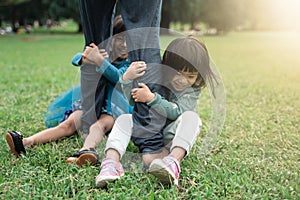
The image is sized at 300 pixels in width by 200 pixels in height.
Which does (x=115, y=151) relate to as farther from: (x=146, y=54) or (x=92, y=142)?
(x=146, y=54)

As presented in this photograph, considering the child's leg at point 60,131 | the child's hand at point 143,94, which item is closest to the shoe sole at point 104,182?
the child's hand at point 143,94

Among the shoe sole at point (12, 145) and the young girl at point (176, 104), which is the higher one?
the young girl at point (176, 104)

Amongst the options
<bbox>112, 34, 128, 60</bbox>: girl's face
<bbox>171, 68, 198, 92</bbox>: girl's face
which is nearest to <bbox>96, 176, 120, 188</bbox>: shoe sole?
<bbox>171, 68, 198, 92</bbox>: girl's face

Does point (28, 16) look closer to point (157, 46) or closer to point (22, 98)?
point (22, 98)

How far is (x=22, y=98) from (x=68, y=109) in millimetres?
1350

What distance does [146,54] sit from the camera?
2.08 meters

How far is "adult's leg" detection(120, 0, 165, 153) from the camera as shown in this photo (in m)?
2.07

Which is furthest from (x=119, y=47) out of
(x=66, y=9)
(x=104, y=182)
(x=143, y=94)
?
(x=66, y=9)

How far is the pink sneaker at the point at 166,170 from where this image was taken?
1765 mm

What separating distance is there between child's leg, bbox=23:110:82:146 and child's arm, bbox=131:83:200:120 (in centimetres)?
65

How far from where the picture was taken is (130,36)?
2.09 metres

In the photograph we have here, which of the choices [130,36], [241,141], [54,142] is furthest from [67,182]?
[241,141]

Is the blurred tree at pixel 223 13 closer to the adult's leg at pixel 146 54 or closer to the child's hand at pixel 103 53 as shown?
the child's hand at pixel 103 53

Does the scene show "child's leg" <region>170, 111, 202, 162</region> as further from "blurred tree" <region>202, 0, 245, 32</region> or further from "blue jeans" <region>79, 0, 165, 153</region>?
"blurred tree" <region>202, 0, 245, 32</region>
